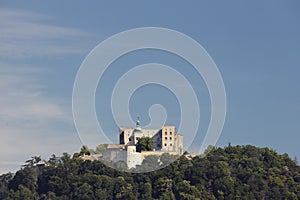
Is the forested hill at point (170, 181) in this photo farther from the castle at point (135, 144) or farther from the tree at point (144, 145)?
the tree at point (144, 145)

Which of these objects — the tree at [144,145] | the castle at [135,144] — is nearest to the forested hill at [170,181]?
the castle at [135,144]

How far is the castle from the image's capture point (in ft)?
290

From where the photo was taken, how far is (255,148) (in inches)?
3706

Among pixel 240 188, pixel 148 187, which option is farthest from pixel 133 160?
pixel 240 188

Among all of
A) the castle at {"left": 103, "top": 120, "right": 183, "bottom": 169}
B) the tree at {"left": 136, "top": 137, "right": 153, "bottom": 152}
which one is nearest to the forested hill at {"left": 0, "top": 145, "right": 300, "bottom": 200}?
the castle at {"left": 103, "top": 120, "right": 183, "bottom": 169}

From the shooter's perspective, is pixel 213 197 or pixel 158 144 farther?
pixel 158 144

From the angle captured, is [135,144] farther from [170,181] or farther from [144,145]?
[170,181]

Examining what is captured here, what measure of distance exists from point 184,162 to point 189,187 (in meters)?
4.08

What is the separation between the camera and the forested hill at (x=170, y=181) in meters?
85.8

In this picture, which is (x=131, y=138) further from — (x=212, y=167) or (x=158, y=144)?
(x=212, y=167)

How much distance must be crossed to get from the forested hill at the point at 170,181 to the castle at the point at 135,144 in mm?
1435

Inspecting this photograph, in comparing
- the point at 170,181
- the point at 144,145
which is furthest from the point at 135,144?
the point at 170,181

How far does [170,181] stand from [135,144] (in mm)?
6980

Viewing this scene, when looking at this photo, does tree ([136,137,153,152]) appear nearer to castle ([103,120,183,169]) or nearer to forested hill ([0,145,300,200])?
castle ([103,120,183,169])
